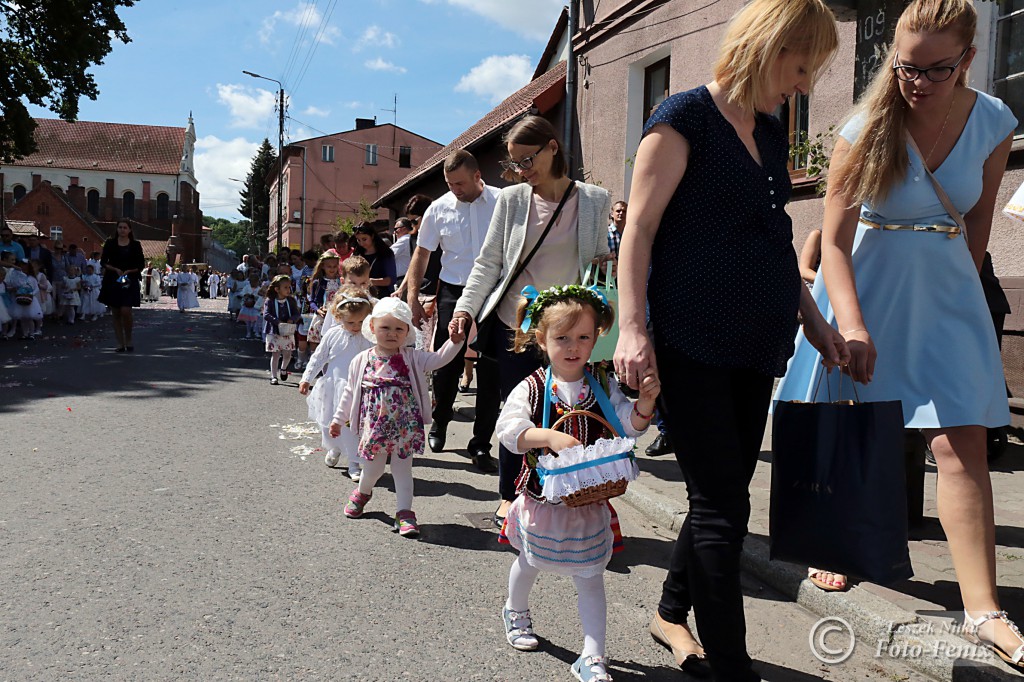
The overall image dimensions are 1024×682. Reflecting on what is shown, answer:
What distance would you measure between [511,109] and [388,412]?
794 inches

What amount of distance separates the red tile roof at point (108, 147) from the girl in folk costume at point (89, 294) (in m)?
77.0

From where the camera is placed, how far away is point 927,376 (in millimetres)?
3219

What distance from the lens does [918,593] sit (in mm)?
3738

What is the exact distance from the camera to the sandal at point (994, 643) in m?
2.92

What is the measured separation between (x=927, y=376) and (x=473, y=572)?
2134 millimetres

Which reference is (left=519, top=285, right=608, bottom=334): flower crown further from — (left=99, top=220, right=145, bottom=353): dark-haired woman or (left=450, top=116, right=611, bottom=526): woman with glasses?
(left=99, top=220, right=145, bottom=353): dark-haired woman

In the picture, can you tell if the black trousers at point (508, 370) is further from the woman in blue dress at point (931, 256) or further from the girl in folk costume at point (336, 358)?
the girl in folk costume at point (336, 358)

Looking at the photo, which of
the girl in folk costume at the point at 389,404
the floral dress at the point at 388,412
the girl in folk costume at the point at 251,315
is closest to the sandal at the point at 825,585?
the girl in folk costume at the point at 389,404

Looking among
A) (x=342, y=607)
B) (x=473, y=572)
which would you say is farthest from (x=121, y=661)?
(x=473, y=572)

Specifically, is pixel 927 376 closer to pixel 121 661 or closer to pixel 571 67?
pixel 121 661

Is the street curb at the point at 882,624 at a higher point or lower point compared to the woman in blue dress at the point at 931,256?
lower

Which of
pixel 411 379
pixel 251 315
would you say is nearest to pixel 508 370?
pixel 411 379

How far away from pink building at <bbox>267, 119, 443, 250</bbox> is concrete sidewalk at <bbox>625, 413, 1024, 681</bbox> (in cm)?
6445

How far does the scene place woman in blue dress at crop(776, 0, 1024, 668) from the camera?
3129mm
